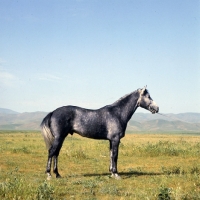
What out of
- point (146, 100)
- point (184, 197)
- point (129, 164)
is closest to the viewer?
point (184, 197)

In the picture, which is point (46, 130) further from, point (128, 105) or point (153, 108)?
point (153, 108)

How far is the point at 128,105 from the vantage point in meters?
11.3

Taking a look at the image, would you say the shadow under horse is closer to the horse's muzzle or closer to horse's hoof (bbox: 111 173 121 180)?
horse's hoof (bbox: 111 173 121 180)

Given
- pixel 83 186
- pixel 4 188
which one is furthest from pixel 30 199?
pixel 83 186

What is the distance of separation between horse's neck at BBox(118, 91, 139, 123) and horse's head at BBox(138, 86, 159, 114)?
0.17 metres

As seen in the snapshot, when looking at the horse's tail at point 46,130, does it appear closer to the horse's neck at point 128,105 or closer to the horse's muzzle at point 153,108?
the horse's neck at point 128,105

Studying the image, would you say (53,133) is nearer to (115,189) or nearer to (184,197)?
(115,189)

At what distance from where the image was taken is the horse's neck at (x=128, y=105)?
11195 mm

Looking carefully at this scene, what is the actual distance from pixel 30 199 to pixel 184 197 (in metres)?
3.63

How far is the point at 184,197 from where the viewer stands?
7.09 metres

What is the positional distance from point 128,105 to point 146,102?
0.71m

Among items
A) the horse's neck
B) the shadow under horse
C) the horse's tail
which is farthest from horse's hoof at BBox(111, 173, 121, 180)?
the horse's tail

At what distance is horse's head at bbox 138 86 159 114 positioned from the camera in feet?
37.3

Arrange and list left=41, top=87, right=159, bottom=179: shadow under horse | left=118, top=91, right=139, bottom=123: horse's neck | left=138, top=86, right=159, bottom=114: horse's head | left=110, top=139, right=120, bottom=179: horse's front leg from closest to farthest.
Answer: left=41, top=87, right=159, bottom=179: shadow under horse → left=110, top=139, right=120, bottom=179: horse's front leg → left=118, top=91, right=139, bottom=123: horse's neck → left=138, top=86, right=159, bottom=114: horse's head
